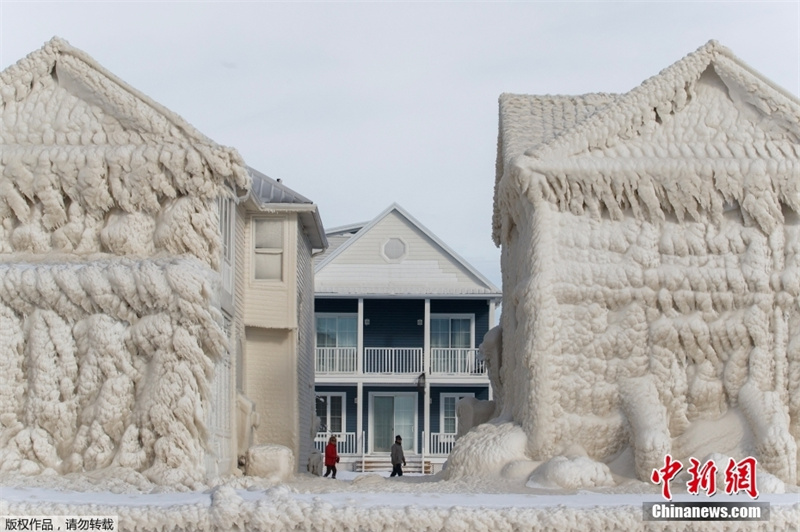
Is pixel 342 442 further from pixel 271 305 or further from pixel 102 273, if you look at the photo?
pixel 102 273

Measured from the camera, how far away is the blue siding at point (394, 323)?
2786 centimetres

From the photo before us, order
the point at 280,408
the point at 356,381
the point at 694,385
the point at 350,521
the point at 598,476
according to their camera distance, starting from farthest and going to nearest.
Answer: the point at 356,381 < the point at 280,408 < the point at 694,385 < the point at 598,476 < the point at 350,521

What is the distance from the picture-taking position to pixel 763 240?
1227cm

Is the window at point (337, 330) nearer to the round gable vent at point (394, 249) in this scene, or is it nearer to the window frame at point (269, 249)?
the round gable vent at point (394, 249)

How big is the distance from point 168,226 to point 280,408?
19.6 ft

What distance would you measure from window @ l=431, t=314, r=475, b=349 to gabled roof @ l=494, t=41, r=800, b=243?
15014 millimetres

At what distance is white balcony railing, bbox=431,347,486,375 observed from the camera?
26891 mm

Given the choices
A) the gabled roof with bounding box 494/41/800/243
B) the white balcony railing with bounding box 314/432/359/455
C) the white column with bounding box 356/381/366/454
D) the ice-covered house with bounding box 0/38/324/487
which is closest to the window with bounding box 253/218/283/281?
the ice-covered house with bounding box 0/38/324/487

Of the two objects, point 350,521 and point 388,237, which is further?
point 388,237

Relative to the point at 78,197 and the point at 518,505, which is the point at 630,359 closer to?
the point at 518,505

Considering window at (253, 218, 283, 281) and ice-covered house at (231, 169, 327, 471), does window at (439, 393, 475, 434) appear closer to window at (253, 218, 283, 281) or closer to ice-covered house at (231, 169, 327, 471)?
ice-covered house at (231, 169, 327, 471)

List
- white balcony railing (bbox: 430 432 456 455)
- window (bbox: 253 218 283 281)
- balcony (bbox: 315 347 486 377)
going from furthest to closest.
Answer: balcony (bbox: 315 347 486 377), white balcony railing (bbox: 430 432 456 455), window (bbox: 253 218 283 281)

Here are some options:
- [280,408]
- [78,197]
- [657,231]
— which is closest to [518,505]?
[657,231]

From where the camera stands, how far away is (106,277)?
12484 millimetres
